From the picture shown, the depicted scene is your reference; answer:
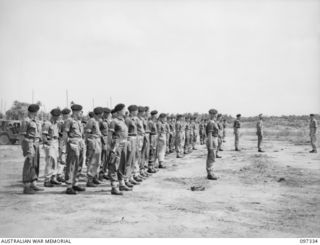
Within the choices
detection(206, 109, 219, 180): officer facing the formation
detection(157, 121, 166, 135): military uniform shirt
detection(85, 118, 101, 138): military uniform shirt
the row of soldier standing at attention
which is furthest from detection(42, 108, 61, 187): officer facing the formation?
detection(206, 109, 219, 180): officer facing the formation

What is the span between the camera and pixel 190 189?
9227 millimetres

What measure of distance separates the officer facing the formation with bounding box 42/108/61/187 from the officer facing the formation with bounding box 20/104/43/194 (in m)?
0.96

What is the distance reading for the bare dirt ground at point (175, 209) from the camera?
570cm

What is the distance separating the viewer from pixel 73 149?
8547 mm

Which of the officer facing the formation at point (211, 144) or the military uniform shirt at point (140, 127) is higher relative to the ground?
the military uniform shirt at point (140, 127)

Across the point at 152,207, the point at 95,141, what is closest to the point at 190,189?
the point at 152,207

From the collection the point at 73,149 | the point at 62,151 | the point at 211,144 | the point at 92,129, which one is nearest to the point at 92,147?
the point at 92,129

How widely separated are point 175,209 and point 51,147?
4.93 meters

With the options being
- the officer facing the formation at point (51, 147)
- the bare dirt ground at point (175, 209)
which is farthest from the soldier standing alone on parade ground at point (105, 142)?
the officer facing the formation at point (51, 147)

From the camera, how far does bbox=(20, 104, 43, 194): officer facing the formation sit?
852cm

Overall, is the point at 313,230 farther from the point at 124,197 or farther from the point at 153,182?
the point at 153,182

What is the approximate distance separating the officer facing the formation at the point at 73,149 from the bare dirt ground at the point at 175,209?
385 mm

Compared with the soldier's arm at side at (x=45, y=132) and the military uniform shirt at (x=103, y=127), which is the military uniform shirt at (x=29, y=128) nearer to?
the soldier's arm at side at (x=45, y=132)

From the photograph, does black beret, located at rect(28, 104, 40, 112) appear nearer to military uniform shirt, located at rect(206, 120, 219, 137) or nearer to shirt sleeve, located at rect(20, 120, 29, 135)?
shirt sleeve, located at rect(20, 120, 29, 135)
